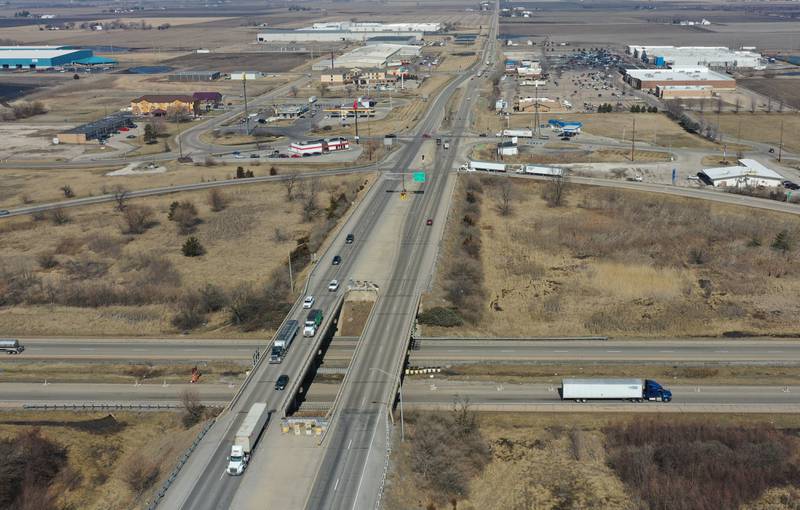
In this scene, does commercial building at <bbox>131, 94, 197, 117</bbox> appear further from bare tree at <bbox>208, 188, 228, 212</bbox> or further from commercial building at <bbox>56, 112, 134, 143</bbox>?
bare tree at <bbox>208, 188, 228, 212</bbox>

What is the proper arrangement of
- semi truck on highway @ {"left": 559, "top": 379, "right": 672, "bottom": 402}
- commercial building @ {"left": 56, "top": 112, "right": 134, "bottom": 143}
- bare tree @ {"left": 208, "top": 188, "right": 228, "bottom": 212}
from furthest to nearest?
commercial building @ {"left": 56, "top": 112, "right": 134, "bottom": 143} → bare tree @ {"left": 208, "top": 188, "right": 228, "bottom": 212} → semi truck on highway @ {"left": 559, "top": 379, "right": 672, "bottom": 402}

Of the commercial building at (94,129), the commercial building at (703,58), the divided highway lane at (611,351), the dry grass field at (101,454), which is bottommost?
the dry grass field at (101,454)

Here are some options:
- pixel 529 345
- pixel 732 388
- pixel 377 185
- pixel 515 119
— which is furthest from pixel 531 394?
pixel 515 119

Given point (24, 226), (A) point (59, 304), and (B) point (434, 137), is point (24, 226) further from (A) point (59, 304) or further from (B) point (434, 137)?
(B) point (434, 137)

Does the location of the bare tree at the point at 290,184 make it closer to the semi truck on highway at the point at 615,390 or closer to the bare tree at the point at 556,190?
the bare tree at the point at 556,190

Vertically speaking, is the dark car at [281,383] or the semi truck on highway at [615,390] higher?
the dark car at [281,383]

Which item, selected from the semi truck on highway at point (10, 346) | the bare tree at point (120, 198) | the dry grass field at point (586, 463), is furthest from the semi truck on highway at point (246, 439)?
the bare tree at point (120, 198)

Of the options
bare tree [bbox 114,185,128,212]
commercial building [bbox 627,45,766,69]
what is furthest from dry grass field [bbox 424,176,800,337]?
commercial building [bbox 627,45,766,69]
